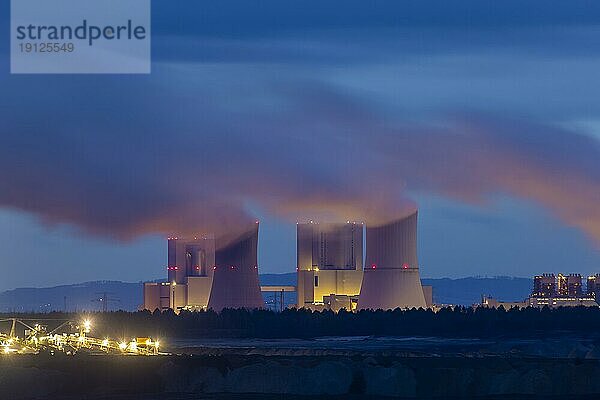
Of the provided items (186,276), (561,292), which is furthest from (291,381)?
(561,292)

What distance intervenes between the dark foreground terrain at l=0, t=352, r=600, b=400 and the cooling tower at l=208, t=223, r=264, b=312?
56.6 m

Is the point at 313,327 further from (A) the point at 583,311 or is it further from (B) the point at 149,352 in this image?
(B) the point at 149,352

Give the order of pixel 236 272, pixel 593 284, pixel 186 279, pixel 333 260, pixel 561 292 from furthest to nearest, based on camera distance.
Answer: pixel 561 292
pixel 593 284
pixel 186 279
pixel 333 260
pixel 236 272

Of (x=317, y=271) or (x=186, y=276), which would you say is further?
(x=186, y=276)

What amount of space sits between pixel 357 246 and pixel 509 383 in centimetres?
7164

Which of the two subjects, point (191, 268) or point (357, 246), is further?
point (191, 268)

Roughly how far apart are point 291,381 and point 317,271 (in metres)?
71.6

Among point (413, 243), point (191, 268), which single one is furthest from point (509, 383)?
point (191, 268)

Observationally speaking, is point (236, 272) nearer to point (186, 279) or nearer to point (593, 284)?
point (186, 279)

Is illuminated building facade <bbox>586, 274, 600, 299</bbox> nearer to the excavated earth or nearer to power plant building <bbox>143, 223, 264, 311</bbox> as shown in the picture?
power plant building <bbox>143, 223, 264, 311</bbox>

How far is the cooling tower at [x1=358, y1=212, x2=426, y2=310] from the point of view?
109 m

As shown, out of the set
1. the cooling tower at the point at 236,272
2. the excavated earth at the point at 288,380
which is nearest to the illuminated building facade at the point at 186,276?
the cooling tower at the point at 236,272

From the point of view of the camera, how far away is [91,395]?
5400cm

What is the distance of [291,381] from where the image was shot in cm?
5703
